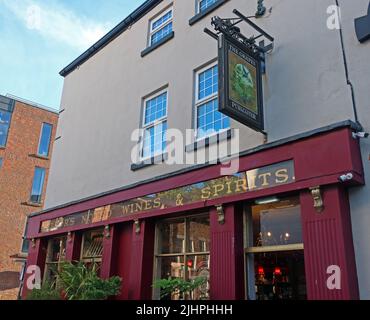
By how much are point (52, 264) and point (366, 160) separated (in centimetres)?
1015

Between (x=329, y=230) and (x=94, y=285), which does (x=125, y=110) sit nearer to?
(x=94, y=285)

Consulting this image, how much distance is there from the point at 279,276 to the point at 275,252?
22.6 inches

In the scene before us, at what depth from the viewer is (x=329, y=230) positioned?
220 inches

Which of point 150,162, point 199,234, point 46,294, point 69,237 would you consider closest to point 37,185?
point 69,237

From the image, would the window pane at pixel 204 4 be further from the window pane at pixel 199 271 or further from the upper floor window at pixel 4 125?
the upper floor window at pixel 4 125

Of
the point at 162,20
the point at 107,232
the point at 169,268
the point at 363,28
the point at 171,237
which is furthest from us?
the point at 162,20

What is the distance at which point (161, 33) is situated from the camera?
446 inches

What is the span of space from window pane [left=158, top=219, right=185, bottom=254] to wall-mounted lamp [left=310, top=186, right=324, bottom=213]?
3.39m

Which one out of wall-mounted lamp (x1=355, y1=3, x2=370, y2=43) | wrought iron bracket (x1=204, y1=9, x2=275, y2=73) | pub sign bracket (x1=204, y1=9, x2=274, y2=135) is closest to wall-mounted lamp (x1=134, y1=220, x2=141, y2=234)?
pub sign bracket (x1=204, y1=9, x2=274, y2=135)

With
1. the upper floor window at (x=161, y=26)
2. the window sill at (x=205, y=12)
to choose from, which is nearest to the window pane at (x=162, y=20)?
the upper floor window at (x=161, y=26)

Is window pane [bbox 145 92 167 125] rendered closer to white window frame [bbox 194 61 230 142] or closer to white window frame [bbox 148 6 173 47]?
white window frame [bbox 194 61 230 142]

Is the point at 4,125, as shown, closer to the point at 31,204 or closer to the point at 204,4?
the point at 31,204

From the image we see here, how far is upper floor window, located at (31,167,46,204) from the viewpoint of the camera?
24828 millimetres

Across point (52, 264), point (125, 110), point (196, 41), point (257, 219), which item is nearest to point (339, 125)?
point (257, 219)
